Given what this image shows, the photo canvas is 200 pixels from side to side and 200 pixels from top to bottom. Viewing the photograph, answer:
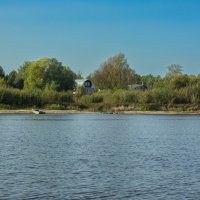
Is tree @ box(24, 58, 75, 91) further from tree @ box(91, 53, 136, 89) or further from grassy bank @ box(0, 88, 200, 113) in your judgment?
grassy bank @ box(0, 88, 200, 113)

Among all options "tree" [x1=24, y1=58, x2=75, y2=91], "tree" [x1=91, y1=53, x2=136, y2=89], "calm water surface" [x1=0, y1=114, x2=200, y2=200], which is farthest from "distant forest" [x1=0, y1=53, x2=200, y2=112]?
"calm water surface" [x1=0, y1=114, x2=200, y2=200]

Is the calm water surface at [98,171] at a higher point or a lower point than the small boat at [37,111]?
lower

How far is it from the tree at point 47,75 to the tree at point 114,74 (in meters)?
7.51

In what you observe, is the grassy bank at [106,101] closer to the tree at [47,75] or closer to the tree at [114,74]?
the tree at [47,75]

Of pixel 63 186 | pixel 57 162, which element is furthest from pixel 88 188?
pixel 57 162

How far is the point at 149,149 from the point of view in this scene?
34594mm

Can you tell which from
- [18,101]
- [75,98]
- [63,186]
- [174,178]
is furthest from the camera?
[75,98]

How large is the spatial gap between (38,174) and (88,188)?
3815 mm

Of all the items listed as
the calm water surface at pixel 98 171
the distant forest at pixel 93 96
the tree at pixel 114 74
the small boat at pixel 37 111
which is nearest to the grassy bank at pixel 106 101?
the distant forest at pixel 93 96

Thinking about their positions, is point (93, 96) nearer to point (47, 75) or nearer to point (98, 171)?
point (47, 75)

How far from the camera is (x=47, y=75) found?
128 m

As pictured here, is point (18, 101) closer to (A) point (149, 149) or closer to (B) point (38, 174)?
(A) point (149, 149)

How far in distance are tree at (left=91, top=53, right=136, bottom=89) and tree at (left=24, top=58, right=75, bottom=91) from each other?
751 cm

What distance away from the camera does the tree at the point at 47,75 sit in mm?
123625
